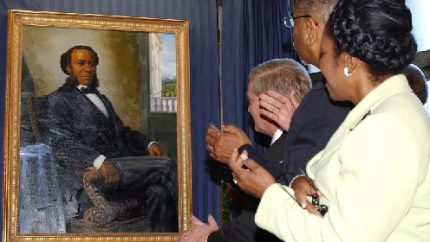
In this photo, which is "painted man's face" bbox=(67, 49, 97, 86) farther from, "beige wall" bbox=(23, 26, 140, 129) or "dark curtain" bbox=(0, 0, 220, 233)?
"dark curtain" bbox=(0, 0, 220, 233)

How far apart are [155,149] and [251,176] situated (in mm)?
3454

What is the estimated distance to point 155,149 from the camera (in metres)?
5.68

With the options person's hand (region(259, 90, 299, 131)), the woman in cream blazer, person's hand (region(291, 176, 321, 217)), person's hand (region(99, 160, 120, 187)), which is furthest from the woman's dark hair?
person's hand (region(99, 160, 120, 187))

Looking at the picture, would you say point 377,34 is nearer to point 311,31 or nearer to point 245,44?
point 311,31

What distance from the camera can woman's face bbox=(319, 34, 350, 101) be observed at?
201 centimetres

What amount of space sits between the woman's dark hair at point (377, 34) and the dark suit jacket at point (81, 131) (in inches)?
148

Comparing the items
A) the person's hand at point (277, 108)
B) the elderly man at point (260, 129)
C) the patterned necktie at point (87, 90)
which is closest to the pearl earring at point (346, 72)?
the elderly man at point (260, 129)

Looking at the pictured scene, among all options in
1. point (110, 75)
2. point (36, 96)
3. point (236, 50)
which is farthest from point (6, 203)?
point (236, 50)

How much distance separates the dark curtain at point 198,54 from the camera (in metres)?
5.77

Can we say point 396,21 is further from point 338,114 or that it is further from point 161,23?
point 161,23

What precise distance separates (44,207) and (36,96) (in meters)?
0.89

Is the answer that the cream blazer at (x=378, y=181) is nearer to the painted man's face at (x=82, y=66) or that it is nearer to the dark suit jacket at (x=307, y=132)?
the dark suit jacket at (x=307, y=132)

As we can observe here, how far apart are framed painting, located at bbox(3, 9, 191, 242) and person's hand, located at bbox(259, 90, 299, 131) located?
8.03 feet

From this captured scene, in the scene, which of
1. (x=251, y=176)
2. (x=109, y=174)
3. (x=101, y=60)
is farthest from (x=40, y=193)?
(x=251, y=176)
